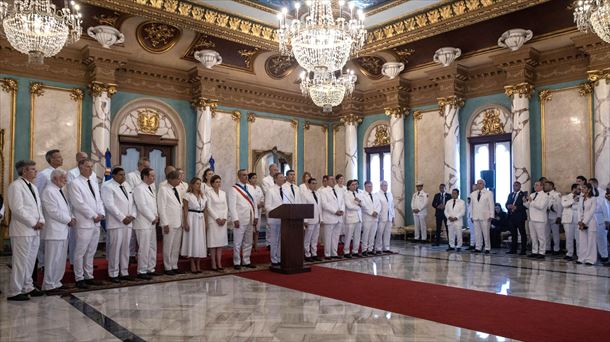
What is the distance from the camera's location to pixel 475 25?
1045 centimetres

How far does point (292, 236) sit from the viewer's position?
24.7 ft

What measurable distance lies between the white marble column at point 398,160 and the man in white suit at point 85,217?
8.56 meters

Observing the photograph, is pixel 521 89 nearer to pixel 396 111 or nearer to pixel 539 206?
pixel 539 206

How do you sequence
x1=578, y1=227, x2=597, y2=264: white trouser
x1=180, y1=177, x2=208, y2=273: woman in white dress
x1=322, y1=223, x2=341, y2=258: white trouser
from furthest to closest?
x1=322, y1=223, x2=341, y2=258: white trouser < x1=578, y1=227, x2=597, y2=264: white trouser < x1=180, y1=177, x2=208, y2=273: woman in white dress

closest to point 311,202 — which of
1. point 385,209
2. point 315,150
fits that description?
point 385,209

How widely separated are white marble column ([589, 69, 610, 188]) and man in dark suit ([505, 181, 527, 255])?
1.49 m

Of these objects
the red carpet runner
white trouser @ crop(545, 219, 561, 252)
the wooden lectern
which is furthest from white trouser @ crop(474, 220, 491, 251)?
the wooden lectern

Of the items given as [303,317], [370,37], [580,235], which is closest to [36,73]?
[370,37]

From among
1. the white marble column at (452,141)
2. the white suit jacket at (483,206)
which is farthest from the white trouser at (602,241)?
the white marble column at (452,141)

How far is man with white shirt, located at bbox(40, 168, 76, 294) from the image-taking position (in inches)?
231

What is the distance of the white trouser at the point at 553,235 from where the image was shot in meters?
9.89

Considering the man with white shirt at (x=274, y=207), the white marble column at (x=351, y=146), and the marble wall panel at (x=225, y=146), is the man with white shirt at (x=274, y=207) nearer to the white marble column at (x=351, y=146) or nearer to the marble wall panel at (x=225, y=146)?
the marble wall panel at (x=225, y=146)

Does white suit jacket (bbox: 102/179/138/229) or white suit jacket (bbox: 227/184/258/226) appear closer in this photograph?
white suit jacket (bbox: 102/179/138/229)

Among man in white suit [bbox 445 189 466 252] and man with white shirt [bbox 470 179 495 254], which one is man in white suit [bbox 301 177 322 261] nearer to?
man in white suit [bbox 445 189 466 252]
